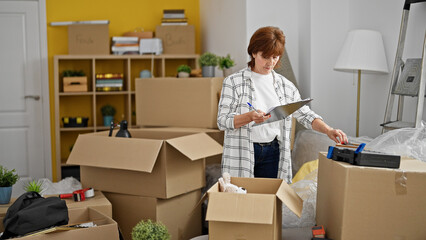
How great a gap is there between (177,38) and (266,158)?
2.86 meters

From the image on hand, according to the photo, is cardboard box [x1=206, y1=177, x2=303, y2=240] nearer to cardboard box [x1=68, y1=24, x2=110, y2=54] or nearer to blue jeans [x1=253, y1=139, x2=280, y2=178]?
blue jeans [x1=253, y1=139, x2=280, y2=178]

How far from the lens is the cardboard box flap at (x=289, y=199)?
1623 mm

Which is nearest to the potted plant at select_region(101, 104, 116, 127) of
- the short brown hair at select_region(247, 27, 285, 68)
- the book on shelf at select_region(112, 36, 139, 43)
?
the book on shelf at select_region(112, 36, 139, 43)

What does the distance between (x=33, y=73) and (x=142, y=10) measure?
130cm

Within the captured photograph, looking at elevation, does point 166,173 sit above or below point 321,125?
below

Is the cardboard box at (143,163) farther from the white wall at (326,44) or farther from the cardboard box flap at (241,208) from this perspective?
the white wall at (326,44)

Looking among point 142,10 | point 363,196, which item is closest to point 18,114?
point 142,10

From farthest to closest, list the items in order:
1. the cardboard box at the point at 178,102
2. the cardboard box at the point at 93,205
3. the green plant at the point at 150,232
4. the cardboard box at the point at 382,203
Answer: the cardboard box at the point at 178,102
the cardboard box at the point at 93,205
the green plant at the point at 150,232
the cardboard box at the point at 382,203

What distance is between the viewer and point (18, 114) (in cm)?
508

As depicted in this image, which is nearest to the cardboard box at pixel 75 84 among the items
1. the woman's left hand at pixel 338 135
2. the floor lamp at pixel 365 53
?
the floor lamp at pixel 365 53

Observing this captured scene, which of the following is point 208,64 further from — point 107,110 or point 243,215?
point 243,215

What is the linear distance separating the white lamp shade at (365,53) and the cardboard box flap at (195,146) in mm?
1071

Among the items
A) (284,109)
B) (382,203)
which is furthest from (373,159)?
(284,109)

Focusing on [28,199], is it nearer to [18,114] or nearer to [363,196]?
[363,196]
